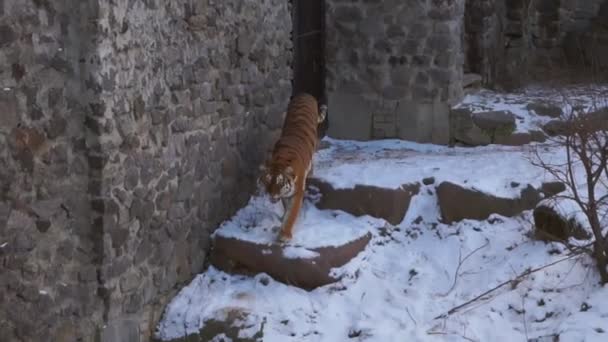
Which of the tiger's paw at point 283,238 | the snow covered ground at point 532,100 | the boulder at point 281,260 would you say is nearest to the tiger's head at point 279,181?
the tiger's paw at point 283,238

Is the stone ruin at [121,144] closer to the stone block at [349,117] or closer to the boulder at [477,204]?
the boulder at [477,204]

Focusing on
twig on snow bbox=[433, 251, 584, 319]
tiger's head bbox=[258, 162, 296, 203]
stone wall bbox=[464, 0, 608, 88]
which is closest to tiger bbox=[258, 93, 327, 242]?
tiger's head bbox=[258, 162, 296, 203]

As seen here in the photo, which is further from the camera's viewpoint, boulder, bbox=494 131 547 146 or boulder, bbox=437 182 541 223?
boulder, bbox=494 131 547 146

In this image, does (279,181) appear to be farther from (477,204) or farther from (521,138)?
(521,138)

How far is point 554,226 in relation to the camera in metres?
6.73

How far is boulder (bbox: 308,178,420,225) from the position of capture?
7.22 m

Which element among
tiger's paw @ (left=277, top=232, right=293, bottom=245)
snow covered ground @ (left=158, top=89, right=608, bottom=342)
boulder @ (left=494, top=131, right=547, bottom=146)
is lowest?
snow covered ground @ (left=158, top=89, right=608, bottom=342)

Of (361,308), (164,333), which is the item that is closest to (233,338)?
(164,333)

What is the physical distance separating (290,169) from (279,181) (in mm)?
139

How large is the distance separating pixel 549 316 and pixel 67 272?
3.04 metres

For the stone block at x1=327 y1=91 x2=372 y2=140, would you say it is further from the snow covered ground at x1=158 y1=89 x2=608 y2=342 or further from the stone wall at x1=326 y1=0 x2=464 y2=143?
the snow covered ground at x1=158 y1=89 x2=608 y2=342

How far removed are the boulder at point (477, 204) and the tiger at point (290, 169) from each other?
3.64ft

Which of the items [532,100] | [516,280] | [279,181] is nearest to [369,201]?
[279,181]

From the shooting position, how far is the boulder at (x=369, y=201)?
23.7 ft
